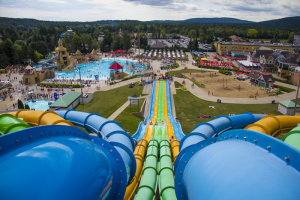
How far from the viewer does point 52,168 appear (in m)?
5.65

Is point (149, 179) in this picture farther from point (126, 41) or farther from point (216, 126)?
point (126, 41)

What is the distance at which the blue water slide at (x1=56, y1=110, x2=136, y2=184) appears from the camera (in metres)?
12.2

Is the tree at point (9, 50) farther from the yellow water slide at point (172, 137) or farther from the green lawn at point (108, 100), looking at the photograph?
the yellow water slide at point (172, 137)

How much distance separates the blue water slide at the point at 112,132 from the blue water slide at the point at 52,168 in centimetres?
417

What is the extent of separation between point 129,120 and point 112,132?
19940 millimetres

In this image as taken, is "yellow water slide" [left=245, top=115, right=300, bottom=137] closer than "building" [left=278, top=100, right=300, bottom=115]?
Yes

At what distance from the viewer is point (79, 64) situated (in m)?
92.0

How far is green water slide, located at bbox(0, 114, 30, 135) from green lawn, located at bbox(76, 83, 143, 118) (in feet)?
78.1

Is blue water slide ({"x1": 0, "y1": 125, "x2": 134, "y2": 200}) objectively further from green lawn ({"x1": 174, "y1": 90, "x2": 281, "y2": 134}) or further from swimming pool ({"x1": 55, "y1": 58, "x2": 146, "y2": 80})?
swimming pool ({"x1": 55, "y1": 58, "x2": 146, "y2": 80})

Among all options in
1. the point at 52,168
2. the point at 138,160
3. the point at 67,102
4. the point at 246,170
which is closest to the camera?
the point at 52,168

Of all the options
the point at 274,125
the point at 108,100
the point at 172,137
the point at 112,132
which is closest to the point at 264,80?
the point at 108,100

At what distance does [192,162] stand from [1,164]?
6537mm

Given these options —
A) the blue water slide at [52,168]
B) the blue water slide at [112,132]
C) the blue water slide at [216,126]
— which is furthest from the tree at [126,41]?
the blue water slide at [52,168]

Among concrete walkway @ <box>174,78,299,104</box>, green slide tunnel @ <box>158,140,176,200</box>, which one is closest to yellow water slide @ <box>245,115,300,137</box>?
green slide tunnel @ <box>158,140,176,200</box>
